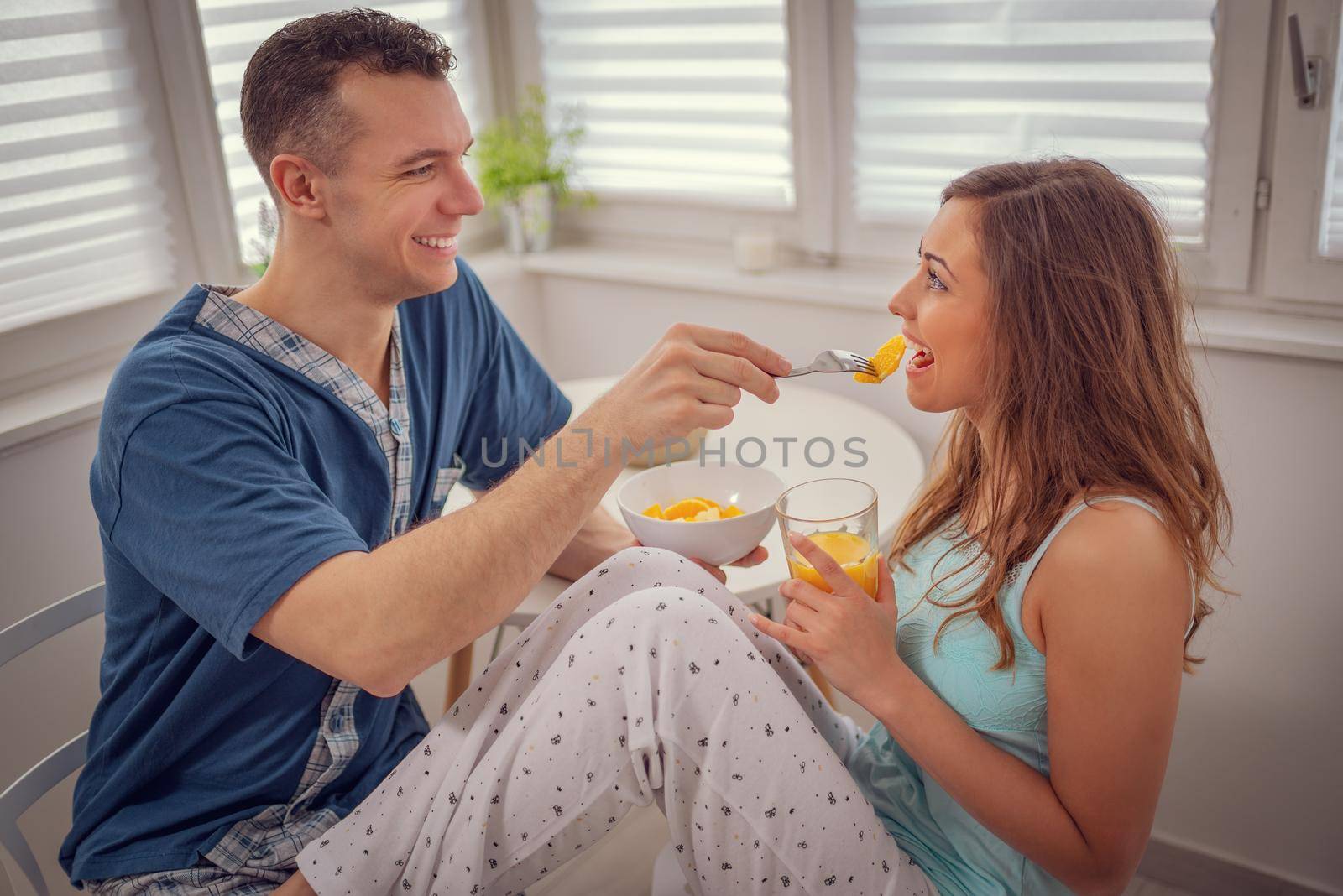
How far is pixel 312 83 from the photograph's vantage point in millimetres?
1235

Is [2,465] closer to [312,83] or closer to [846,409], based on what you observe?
[312,83]

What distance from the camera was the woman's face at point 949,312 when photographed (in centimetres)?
112

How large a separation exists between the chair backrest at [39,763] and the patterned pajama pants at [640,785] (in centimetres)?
38

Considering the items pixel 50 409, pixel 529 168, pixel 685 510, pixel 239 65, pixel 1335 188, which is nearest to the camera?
pixel 685 510

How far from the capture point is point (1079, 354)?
3.51ft

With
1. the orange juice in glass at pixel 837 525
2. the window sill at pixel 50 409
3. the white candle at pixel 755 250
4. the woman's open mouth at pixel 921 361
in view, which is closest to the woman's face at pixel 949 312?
the woman's open mouth at pixel 921 361

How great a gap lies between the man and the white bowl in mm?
123

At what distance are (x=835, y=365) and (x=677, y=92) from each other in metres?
1.20

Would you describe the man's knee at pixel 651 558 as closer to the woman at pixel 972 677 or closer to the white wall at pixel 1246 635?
the woman at pixel 972 677

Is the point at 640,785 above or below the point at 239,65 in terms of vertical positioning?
below

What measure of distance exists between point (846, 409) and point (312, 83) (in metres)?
1.05

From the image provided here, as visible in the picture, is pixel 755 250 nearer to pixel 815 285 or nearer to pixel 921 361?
pixel 815 285

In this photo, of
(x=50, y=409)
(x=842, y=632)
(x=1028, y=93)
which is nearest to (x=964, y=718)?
(x=842, y=632)

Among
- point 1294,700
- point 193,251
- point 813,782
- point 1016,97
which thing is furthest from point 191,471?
point 1294,700
